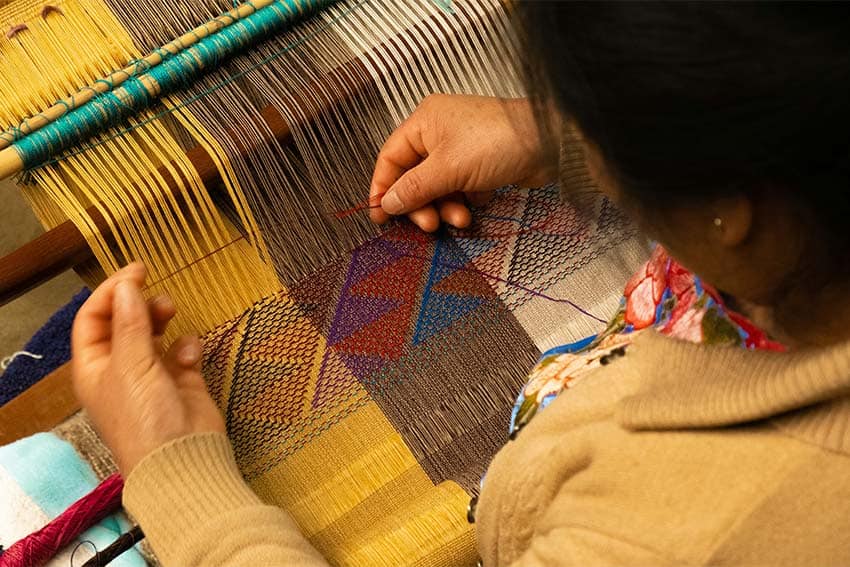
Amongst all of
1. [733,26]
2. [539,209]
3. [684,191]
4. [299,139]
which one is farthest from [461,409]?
[733,26]

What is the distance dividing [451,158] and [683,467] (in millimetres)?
553

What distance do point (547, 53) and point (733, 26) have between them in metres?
0.12

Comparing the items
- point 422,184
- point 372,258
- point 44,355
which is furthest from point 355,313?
point 44,355

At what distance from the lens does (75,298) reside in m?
1.77

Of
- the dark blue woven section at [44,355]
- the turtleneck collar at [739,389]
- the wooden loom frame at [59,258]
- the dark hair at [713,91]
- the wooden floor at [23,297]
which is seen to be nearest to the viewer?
the dark hair at [713,91]

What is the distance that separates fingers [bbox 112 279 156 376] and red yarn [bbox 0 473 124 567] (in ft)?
0.70

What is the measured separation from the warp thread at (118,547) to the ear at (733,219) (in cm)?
84

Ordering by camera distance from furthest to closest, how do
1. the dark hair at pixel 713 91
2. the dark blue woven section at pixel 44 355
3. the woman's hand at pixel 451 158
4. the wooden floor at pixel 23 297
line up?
the wooden floor at pixel 23 297, the dark blue woven section at pixel 44 355, the woman's hand at pixel 451 158, the dark hair at pixel 713 91

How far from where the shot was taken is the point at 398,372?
106cm

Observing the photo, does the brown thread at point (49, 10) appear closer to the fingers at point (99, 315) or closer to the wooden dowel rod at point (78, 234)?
the wooden dowel rod at point (78, 234)

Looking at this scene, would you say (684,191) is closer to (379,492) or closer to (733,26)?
(733,26)

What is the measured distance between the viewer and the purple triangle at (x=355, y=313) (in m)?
1.07

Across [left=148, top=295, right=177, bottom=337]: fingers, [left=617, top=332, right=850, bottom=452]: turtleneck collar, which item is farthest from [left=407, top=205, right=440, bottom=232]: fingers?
[left=617, top=332, right=850, bottom=452]: turtleneck collar

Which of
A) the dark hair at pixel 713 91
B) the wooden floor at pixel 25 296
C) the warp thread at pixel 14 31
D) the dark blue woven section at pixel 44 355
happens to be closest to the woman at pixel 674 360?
the dark hair at pixel 713 91
